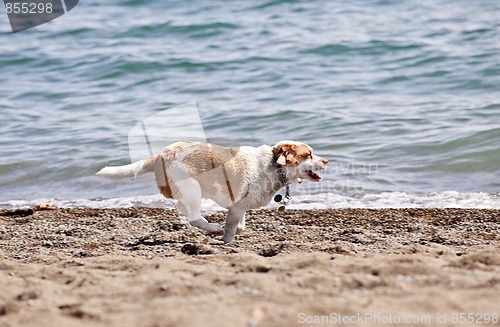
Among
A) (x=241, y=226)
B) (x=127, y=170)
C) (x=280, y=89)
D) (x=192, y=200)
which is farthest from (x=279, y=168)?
(x=280, y=89)

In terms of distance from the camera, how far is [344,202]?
8055mm

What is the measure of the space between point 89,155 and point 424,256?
21.0 feet

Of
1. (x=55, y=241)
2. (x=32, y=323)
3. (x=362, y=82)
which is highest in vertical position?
(x=32, y=323)

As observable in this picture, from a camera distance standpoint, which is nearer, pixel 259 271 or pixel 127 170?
pixel 259 271

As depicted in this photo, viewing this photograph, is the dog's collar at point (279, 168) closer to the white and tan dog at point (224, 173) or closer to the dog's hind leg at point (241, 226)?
the white and tan dog at point (224, 173)

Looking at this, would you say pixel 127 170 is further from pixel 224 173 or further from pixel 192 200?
pixel 224 173

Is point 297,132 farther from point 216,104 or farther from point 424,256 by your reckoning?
point 424,256

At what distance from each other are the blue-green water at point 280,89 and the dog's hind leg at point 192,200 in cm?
Result: 215

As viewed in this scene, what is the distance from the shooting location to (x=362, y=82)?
1338 cm

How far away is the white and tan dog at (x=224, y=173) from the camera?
6.21 m

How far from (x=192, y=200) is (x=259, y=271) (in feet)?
5.50

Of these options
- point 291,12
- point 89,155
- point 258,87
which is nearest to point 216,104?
point 258,87

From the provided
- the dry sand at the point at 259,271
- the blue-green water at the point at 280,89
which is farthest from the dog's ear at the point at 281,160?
the blue-green water at the point at 280,89

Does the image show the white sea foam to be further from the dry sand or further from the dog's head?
the dog's head
